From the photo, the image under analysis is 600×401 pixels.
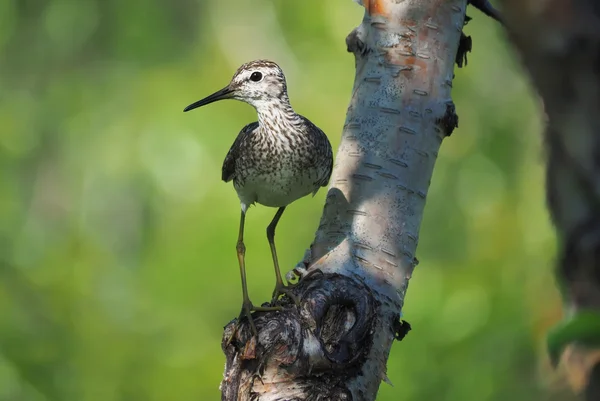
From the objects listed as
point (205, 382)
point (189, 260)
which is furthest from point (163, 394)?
point (189, 260)

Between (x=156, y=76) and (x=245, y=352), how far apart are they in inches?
365

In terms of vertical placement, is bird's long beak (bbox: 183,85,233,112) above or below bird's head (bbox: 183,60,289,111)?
below

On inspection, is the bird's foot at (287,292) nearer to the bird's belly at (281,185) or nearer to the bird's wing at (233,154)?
the bird's belly at (281,185)

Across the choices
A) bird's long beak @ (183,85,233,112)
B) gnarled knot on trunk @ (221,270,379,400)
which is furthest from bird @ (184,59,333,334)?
gnarled knot on trunk @ (221,270,379,400)

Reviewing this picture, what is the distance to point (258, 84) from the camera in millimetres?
5977

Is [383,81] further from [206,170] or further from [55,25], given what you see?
[55,25]

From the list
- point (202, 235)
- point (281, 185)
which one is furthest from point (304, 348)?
point (202, 235)

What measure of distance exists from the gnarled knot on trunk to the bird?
3.78 feet

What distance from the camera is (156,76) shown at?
41.3 ft

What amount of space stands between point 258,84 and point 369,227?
5.96 ft

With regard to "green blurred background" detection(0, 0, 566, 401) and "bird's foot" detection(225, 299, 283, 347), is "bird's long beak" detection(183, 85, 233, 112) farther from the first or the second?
"green blurred background" detection(0, 0, 566, 401)

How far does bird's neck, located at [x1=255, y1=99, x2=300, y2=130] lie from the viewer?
19.0ft

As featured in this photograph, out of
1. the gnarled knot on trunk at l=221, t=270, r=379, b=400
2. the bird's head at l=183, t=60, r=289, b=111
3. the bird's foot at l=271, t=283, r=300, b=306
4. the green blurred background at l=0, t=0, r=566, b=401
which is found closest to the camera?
the gnarled knot on trunk at l=221, t=270, r=379, b=400

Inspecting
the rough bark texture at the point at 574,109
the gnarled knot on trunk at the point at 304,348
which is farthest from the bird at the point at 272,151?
the rough bark texture at the point at 574,109
